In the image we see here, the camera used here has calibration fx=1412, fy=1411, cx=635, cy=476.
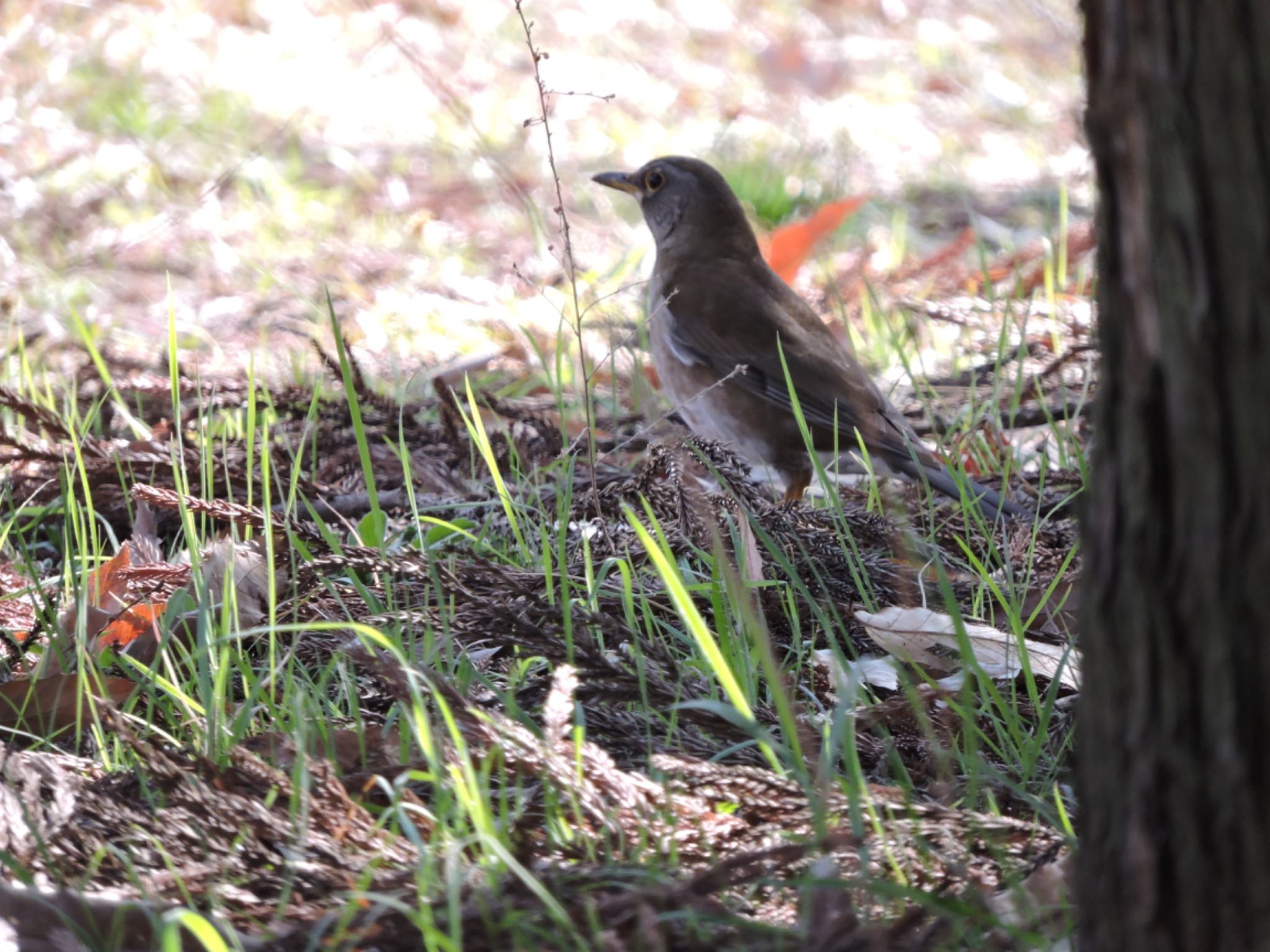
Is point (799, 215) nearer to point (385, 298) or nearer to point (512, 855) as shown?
point (385, 298)

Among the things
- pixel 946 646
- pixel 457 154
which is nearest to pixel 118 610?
pixel 946 646

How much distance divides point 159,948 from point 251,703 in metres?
0.60

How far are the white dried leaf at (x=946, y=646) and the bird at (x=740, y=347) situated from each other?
1.33 metres

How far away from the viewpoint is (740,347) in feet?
15.9

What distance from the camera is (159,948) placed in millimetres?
1603

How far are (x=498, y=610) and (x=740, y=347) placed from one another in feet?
8.98

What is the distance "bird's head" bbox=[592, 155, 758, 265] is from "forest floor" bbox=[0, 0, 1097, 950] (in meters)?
0.41

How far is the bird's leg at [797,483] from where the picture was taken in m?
4.37

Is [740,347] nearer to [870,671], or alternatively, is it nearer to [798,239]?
[798,239]

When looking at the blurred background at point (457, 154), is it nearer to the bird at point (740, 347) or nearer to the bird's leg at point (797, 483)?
the bird at point (740, 347)

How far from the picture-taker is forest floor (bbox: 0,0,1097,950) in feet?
5.61

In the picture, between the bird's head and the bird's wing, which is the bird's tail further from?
the bird's head

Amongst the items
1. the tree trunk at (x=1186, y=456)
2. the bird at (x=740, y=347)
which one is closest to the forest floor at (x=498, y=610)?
the bird at (x=740, y=347)

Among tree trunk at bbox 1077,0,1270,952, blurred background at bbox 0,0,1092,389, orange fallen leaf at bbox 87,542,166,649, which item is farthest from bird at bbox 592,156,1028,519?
tree trunk at bbox 1077,0,1270,952
